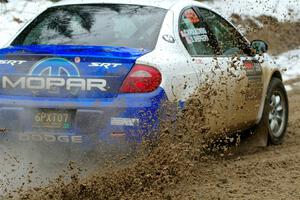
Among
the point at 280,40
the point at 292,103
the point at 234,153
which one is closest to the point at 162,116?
the point at 234,153

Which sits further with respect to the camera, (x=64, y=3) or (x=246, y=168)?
(x=64, y=3)

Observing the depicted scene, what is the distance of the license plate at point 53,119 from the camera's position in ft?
15.2

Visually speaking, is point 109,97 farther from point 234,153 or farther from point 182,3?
point 234,153

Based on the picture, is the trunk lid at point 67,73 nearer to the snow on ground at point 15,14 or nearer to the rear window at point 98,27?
the rear window at point 98,27

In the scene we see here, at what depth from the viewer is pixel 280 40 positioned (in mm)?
16703

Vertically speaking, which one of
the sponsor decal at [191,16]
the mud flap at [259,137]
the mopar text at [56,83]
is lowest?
the mud flap at [259,137]

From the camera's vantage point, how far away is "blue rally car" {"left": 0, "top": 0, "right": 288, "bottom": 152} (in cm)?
462

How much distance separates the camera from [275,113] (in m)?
7.01

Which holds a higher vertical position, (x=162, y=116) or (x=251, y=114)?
(x=162, y=116)

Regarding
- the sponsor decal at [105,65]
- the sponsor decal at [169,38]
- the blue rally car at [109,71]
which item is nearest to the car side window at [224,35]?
the blue rally car at [109,71]

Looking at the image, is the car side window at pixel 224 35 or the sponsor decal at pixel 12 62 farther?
the car side window at pixel 224 35

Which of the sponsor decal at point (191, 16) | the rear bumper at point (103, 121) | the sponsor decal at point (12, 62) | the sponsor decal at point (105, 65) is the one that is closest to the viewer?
the rear bumper at point (103, 121)

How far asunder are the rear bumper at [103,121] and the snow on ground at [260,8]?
44.3ft

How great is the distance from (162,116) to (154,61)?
45cm
